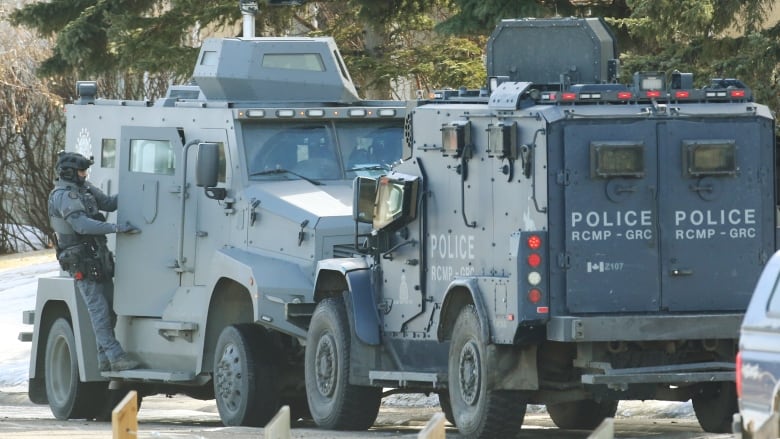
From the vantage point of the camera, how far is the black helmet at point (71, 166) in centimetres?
1689

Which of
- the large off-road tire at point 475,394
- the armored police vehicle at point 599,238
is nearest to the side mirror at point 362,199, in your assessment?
the armored police vehicle at point 599,238

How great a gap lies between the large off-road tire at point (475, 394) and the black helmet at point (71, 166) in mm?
5395

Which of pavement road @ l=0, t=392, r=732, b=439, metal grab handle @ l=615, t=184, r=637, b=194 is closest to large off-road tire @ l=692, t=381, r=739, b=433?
pavement road @ l=0, t=392, r=732, b=439

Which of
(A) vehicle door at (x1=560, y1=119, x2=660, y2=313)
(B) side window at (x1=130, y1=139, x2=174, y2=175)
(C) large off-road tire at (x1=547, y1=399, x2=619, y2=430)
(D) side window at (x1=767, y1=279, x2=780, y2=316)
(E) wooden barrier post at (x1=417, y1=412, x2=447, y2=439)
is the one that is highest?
(B) side window at (x1=130, y1=139, x2=174, y2=175)

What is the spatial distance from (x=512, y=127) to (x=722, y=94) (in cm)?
144

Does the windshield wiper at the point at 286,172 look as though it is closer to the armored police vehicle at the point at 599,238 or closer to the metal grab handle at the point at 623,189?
the armored police vehicle at the point at 599,238

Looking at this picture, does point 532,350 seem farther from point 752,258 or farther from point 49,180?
point 49,180

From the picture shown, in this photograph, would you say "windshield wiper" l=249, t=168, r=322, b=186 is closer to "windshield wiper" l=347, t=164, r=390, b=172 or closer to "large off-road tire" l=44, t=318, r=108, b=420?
"windshield wiper" l=347, t=164, r=390, b=172

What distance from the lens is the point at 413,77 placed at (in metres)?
25.0

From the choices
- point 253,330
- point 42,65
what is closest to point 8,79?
point 42,65

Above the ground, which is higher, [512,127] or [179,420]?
[512,127]

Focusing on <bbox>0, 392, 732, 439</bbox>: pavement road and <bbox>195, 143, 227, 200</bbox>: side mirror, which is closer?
<bbox>0, 392, 732, 439</bbox>: pavement road

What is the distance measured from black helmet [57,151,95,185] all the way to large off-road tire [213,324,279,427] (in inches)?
99.2

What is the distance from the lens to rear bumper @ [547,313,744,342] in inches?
462
